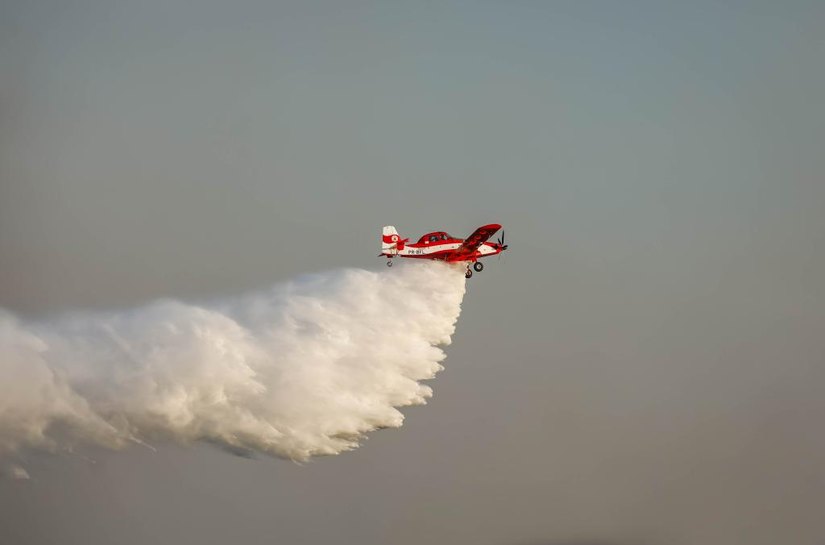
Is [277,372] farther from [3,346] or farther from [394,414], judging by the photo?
[3,346]

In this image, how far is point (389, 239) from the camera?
131 meters

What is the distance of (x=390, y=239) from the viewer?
131 m

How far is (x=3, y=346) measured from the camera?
128 meters

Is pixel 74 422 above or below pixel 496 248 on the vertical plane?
below

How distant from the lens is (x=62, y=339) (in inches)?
5089

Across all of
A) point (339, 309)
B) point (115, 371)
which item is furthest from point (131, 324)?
point (339, 309)

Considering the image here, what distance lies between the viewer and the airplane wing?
129 m

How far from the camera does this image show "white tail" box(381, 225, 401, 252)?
430 feet

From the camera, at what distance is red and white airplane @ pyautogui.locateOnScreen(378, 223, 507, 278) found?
130 metres

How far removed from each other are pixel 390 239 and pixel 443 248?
2.98 meters

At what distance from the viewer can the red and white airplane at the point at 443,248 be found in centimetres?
13025

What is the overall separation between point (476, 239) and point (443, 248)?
80.3 inches

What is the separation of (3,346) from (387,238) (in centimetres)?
2159

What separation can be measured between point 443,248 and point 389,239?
3.04 m
